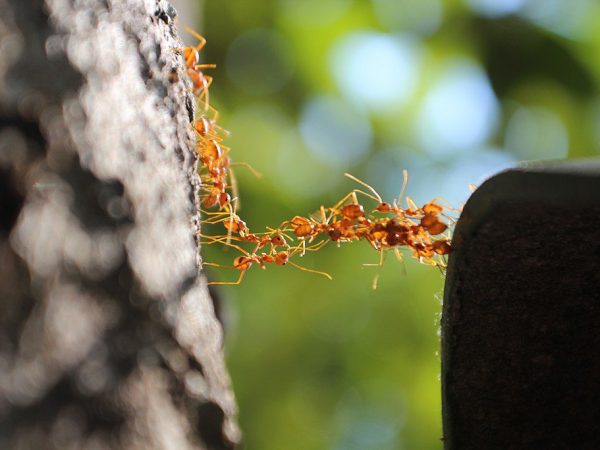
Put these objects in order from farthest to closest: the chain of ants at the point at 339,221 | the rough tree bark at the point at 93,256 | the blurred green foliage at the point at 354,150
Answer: the blurred green foliage at the point at 354,150 < the chain of ants at the point at 339,221 < the rough tree bark at the point at 93,256

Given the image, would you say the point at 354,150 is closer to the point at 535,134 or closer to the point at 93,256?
the point at 535,134

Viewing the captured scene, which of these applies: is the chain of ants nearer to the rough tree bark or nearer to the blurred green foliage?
the rough tree bark

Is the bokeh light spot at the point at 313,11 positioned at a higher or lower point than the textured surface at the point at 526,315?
higher

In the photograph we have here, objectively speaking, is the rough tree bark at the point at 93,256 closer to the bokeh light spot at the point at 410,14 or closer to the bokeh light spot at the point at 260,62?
the bokeh light spot at the point at 260,62

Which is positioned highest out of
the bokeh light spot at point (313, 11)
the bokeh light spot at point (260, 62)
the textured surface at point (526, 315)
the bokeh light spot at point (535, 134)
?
the bokeh light spot at point (313, 11)

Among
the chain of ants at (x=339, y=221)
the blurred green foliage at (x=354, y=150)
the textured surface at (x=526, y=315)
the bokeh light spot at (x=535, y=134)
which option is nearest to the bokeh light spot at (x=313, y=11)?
the blurred green foliage at (x=354, y=150)
